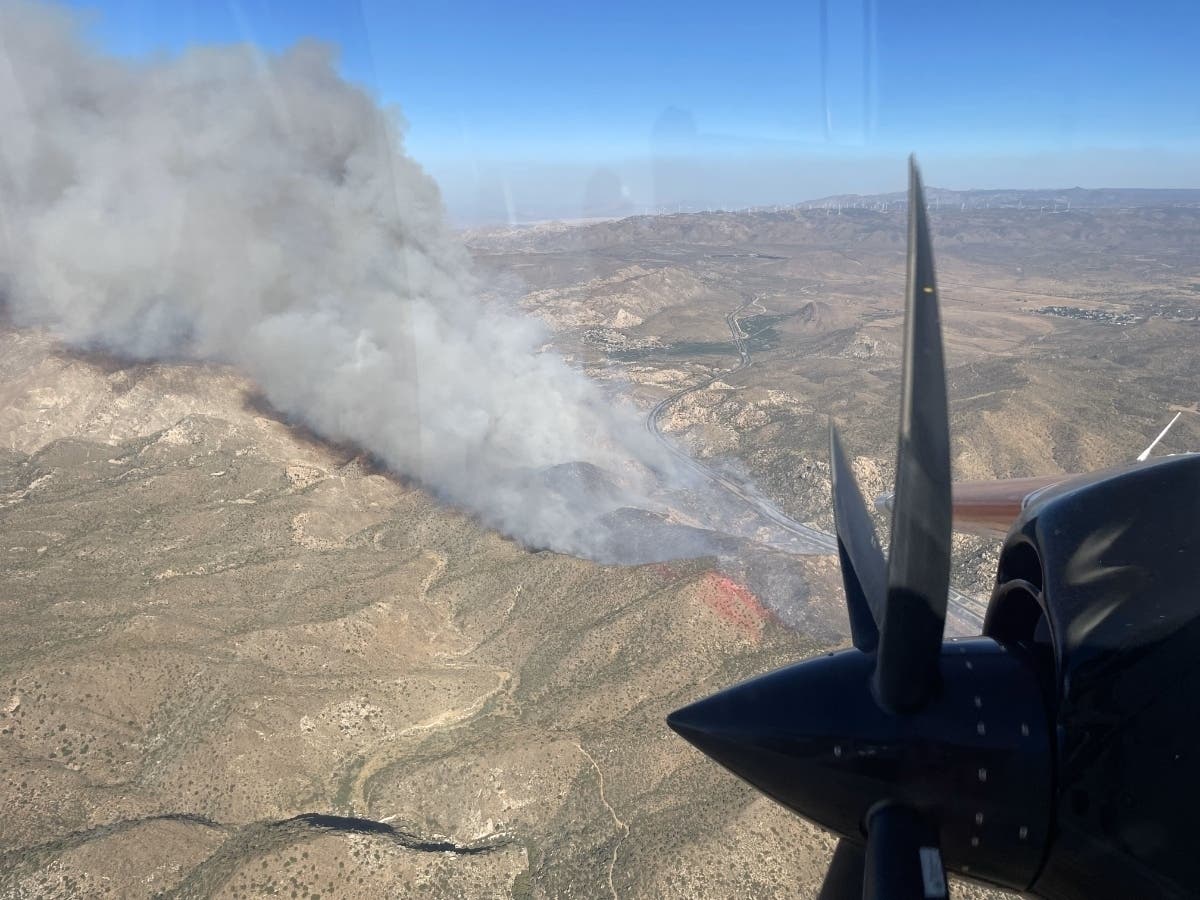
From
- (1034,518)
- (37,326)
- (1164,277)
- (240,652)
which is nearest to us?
(1034,518)

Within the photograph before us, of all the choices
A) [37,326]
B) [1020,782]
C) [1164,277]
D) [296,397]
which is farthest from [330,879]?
[1164,277]

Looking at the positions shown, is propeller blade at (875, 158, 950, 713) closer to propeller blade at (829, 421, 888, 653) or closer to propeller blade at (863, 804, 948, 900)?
propeller blade at (863, 804, 948, 900)

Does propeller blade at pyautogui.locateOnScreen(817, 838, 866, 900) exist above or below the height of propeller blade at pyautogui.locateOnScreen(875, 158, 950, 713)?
below

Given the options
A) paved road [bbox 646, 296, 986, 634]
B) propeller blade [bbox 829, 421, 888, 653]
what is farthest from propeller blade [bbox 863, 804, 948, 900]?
paved road [bbox 646, 296, 986, 634]

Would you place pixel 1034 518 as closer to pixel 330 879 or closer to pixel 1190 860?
pixel 1190 860

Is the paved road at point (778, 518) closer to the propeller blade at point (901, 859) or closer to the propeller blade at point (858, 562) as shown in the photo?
the propeller blade at point (858, 562)

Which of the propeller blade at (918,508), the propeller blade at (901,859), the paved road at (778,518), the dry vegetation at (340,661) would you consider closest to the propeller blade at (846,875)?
the propeller blade at (901,859)

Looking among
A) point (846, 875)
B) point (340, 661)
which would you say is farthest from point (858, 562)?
point (340, 661)
